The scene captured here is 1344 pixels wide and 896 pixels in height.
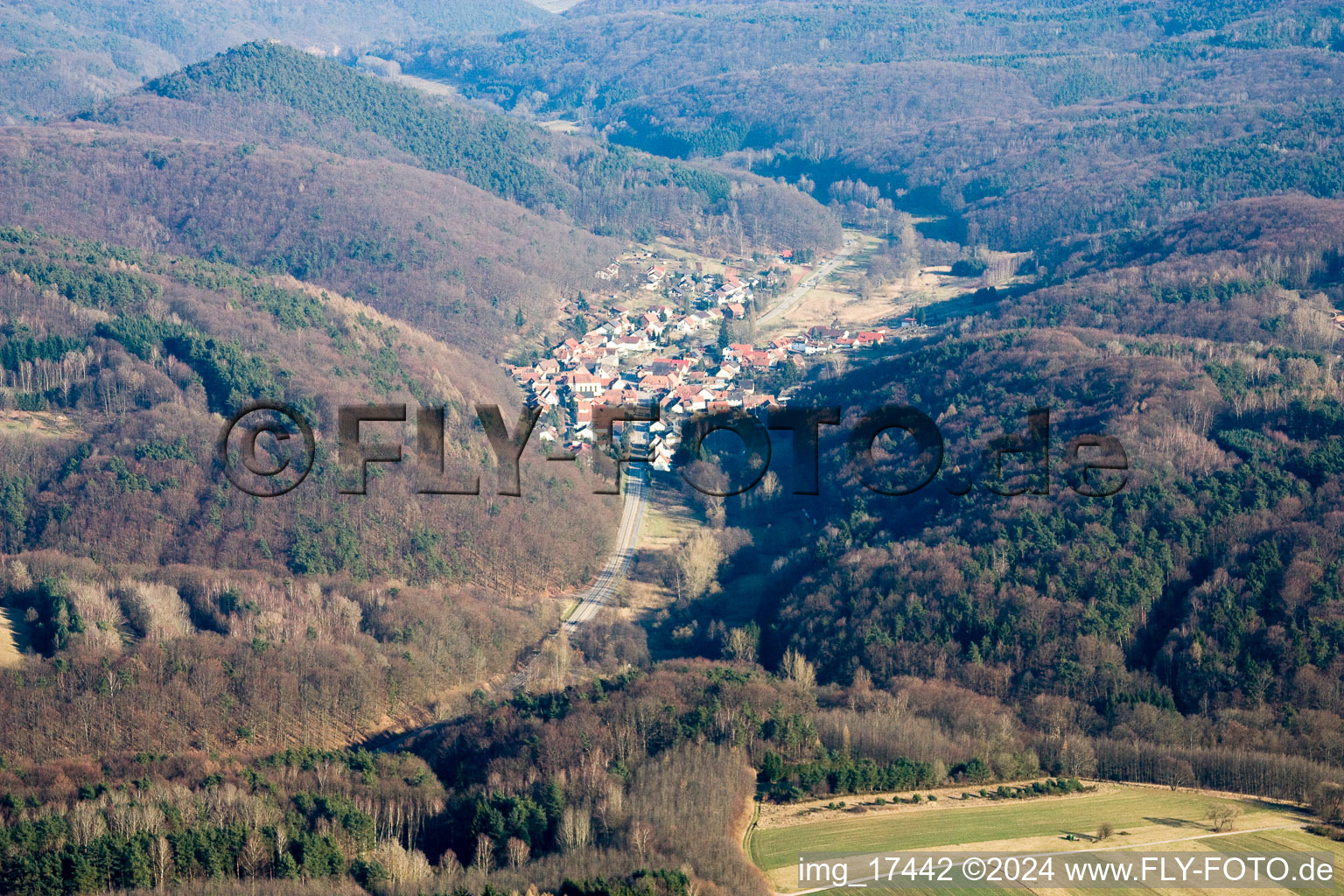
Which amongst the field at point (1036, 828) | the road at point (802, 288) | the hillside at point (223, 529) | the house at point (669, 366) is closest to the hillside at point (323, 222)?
the house at point (669, 366)

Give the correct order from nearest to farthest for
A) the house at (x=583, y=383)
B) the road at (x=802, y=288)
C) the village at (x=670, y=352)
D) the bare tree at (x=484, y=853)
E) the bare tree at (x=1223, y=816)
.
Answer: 1. the bare tree at (x=484, y=853)
2. the bare tree at (x=1223, y=816)
3. the village at (x=670, y=352)
4. the house at (x=583, y=383)
5. the road at (x=802, y=288)

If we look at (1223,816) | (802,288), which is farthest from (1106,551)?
(802,288)

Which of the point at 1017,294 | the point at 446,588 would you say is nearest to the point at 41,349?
the point at 446,588

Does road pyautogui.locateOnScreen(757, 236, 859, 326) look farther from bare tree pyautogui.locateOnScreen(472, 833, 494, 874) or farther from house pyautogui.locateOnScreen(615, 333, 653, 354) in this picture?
bare tree pyautogui.locateOnScreen(472, 833, 494, 874)

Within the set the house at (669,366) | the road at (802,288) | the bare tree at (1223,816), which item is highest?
the road at (802,288)

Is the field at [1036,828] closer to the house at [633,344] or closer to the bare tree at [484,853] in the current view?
the bare tree at [484,853]

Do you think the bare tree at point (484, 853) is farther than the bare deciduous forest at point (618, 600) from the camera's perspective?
No

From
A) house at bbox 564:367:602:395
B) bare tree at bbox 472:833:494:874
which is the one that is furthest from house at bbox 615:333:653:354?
bare tree at bbox 472:833:494:874
